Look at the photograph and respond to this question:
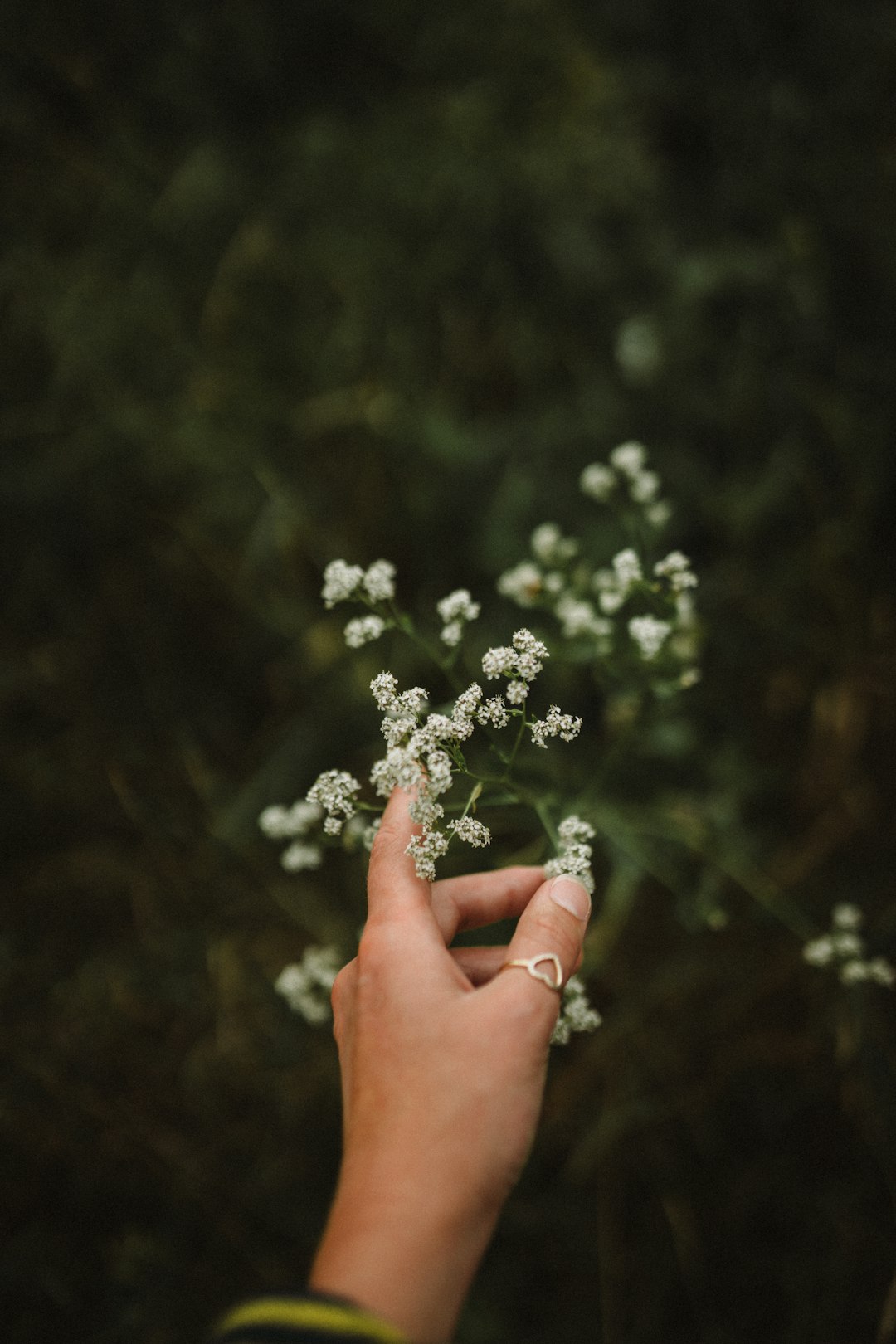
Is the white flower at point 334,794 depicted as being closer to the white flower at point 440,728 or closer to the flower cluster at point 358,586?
the white flower at point 440,728

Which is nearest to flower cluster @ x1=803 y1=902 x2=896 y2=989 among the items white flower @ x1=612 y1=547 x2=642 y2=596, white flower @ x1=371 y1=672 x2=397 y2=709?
white flower @ x1=612 y1=547 x2=642 y2=596

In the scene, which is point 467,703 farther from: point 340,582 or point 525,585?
point 525,585

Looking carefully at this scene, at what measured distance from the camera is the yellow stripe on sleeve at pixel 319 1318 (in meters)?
1.40

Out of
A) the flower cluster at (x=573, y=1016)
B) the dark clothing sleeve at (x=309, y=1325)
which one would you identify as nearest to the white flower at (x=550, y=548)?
the flower cluster at (x=573, y=1016)

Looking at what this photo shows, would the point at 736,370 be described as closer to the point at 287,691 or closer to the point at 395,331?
the point at 395,331

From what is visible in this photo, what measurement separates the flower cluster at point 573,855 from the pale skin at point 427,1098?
3 centimetres

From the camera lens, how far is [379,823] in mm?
2004

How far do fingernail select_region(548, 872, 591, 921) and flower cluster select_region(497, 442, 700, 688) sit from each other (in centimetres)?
65

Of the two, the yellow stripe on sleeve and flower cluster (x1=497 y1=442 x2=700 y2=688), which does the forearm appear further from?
flower cluster (x1=497 y1=442 x2=700 y2=688)

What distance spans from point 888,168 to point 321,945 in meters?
4.09

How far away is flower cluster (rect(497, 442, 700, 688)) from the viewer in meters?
2.19

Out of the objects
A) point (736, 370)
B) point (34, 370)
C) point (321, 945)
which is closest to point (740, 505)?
point (736, 370)

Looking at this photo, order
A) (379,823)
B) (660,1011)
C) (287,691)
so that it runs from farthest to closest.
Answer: (287,691) < (660,1011) < (379,823)

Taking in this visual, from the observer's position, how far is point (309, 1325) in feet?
4.60
